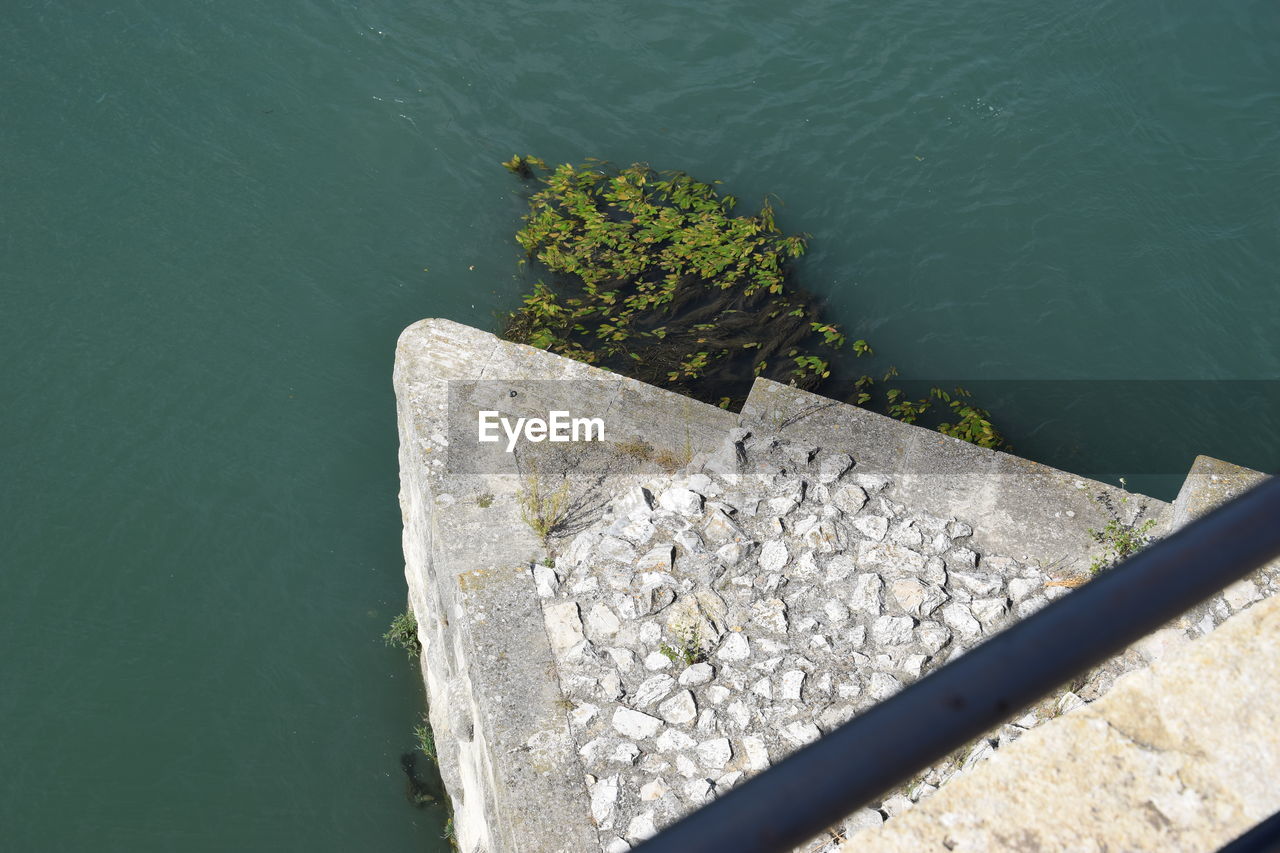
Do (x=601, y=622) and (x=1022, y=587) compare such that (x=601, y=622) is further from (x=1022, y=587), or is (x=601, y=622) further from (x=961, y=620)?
(x=1022, y=587)

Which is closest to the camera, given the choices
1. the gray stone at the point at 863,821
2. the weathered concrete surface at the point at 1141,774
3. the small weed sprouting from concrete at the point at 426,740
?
the weathered concrete surface at the point at 1141,774

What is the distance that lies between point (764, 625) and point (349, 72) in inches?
245

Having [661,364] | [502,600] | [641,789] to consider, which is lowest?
[641,789]

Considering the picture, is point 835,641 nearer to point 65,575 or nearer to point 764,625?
point 764,625

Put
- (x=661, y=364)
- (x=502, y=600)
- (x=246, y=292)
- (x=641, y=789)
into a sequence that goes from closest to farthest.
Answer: (x=641, y=789)
(x=502, y=600)
(x=661, y=364)
(x=246, y=292)

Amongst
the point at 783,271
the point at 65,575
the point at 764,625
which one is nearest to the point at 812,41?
the point at 783,271

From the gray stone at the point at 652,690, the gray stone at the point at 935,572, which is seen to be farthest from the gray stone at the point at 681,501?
the gray stone at the point at 935,572

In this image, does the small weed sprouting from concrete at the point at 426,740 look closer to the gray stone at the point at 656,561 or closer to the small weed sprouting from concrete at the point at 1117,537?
the gray stone at the point at 656,561

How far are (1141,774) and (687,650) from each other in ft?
8.88

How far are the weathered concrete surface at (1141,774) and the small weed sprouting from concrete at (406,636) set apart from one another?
475 cm

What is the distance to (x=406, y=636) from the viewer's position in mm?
6508

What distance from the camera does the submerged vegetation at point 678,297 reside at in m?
7.34

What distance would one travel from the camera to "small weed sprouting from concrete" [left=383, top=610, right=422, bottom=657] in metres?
6.50

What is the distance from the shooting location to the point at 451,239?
806 centimetres
